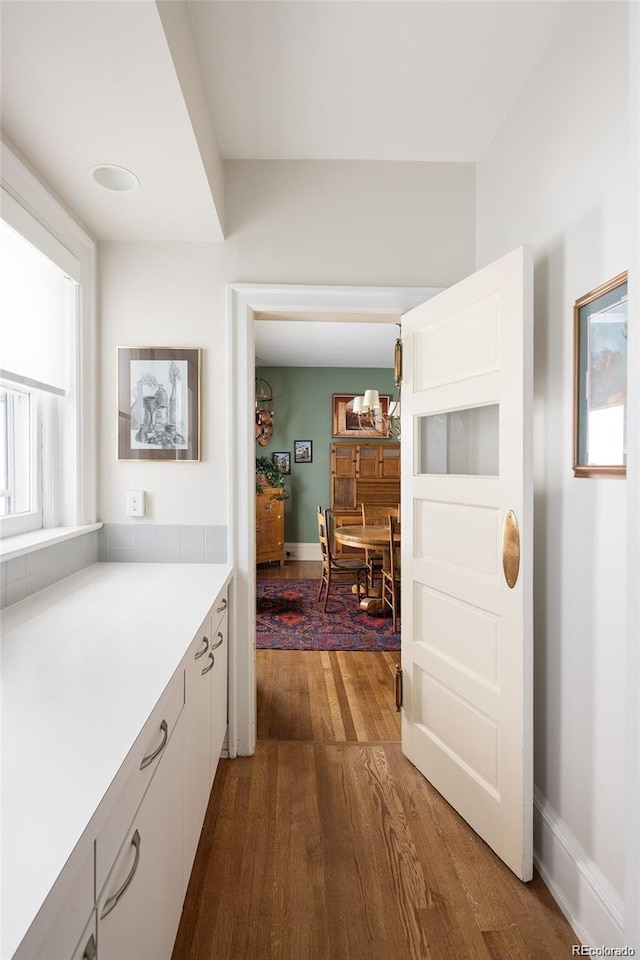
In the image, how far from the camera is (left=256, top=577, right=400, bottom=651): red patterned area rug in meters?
3.66

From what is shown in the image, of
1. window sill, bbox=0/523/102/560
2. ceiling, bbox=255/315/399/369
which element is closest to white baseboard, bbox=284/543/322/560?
ceiling, bbox=255/315/399/369

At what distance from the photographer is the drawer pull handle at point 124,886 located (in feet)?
2.47

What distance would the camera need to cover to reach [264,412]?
21.6ft

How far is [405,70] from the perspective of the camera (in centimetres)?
170

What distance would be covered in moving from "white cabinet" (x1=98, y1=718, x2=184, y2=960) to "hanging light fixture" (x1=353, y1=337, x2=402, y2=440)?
1686mm

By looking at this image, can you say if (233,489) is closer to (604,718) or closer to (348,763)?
(348,763)

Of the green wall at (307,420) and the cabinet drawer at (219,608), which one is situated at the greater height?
the green wall at (307,420)

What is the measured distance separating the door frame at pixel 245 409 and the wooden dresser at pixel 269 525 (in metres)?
3.79

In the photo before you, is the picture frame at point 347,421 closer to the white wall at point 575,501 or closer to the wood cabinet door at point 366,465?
the wood cabinet door at point 366,465

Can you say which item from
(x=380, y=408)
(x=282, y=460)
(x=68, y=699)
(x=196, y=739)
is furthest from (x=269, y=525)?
(x=68, y=699)

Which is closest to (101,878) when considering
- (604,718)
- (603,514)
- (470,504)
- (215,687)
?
(215,687)

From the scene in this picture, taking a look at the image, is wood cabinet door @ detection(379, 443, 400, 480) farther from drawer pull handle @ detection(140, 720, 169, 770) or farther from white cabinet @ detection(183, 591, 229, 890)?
drawer pull handle @ detection(140, 720, 169, 770)

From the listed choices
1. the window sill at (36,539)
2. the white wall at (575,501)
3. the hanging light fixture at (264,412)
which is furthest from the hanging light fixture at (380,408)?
the window sill at (36,539)

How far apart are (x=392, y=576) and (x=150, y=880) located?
3158 millimetres
